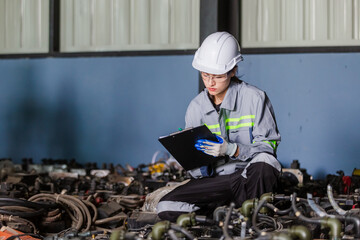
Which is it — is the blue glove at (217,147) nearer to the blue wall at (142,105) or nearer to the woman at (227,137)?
the woman at (227,137)

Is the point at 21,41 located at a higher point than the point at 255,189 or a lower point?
higher

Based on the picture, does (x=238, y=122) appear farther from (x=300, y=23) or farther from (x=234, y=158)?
(x=300, y=23)

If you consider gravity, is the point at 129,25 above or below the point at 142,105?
above

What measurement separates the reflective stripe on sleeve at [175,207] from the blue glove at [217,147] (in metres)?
0.34

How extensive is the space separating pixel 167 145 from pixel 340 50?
279cm

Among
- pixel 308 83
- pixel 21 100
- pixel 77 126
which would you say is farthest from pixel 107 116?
pixel 308 83

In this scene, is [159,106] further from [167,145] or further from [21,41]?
[167,145]

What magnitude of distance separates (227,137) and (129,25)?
3096mm

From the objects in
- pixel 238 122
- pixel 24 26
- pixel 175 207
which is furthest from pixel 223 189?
pixel 24 26

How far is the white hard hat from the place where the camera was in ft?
11.6

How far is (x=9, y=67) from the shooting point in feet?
21.8

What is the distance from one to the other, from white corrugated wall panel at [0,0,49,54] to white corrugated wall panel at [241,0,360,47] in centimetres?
225

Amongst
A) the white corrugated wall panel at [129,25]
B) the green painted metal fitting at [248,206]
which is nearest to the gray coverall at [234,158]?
the green painted metal fitting at [248,206]

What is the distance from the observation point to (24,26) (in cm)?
673
